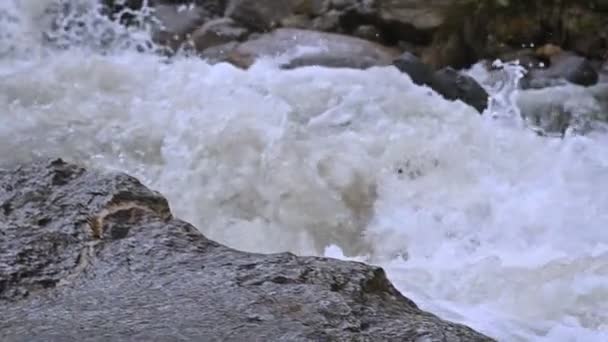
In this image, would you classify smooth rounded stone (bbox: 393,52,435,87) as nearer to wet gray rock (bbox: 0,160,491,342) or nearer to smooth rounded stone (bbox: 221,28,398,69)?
smooth rounded stone (bbox: 221,28,398,69)

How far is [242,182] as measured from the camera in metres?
4.56

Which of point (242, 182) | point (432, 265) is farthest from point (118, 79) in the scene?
point (432, 265)

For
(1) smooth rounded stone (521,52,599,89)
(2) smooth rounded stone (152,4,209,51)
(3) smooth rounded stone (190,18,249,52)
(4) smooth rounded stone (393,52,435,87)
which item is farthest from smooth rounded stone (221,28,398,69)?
(1) smooth rounded stone (521,52,599,89)

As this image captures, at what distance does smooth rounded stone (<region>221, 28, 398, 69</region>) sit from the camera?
638 centimetres

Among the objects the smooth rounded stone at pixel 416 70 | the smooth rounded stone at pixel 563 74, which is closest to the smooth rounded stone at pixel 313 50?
the smooth rounded stone at pixel 416 70

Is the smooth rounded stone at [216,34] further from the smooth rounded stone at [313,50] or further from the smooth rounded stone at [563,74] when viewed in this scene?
the smooth rounded stone at [563,74]

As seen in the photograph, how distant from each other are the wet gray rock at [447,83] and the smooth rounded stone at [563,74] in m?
0.73

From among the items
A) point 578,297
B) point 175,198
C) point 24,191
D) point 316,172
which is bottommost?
point 24,191

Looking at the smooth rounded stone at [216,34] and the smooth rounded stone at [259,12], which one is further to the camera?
the smooth rounded stone at [259,12]

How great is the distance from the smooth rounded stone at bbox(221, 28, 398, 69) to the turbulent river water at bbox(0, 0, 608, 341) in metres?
0.29

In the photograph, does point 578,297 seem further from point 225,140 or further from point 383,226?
point 225,140

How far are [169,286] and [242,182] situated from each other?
2655 millimetres

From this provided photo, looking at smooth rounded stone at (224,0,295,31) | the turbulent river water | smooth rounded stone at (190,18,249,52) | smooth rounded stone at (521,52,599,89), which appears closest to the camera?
the turbulent river water

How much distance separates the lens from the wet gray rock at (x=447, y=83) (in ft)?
19.6
